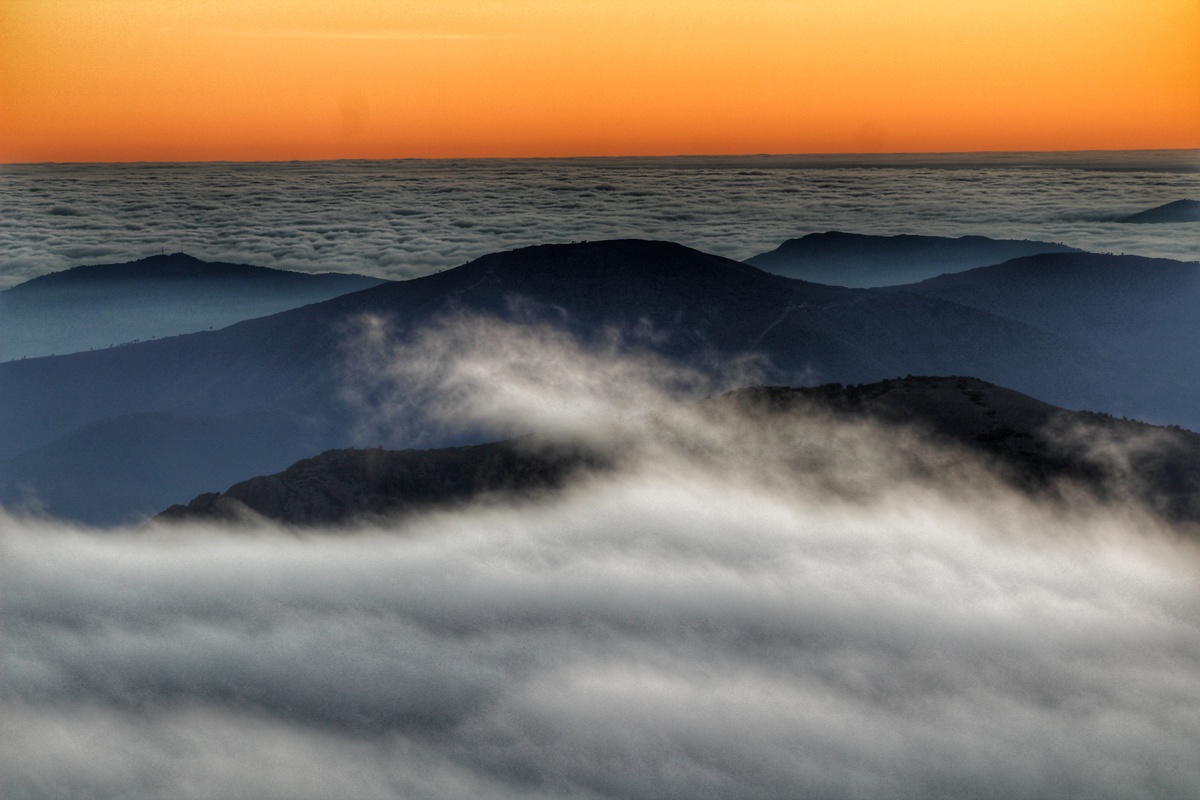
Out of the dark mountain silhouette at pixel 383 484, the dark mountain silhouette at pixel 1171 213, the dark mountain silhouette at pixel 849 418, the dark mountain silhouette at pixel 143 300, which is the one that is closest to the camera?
the dark mountain silhouette at pixel 849 418

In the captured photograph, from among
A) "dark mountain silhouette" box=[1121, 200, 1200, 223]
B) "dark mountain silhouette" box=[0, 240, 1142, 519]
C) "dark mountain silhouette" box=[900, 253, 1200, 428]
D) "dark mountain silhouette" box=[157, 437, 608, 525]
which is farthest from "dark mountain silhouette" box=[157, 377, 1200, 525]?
"dark mountain silhouette" box=[900, 253, 1200, 428]

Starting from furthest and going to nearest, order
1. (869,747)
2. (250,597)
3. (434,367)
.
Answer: (434,367), (250,597), (869,747)

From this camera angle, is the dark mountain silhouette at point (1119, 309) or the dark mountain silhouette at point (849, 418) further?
the dark mountain silhouette at point (1119, 309)

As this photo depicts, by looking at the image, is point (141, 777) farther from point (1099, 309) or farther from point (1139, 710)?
point (1099, 309)

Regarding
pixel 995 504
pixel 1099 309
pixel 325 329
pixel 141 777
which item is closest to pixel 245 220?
pixel 325 329

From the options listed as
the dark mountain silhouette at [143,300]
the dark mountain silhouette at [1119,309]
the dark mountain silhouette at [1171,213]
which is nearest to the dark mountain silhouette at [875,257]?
the dark mountain silhouette at [1119,309]

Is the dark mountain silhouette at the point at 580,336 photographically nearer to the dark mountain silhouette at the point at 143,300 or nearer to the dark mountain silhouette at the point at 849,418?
the dark mountain silhouette at the point at 143,300
